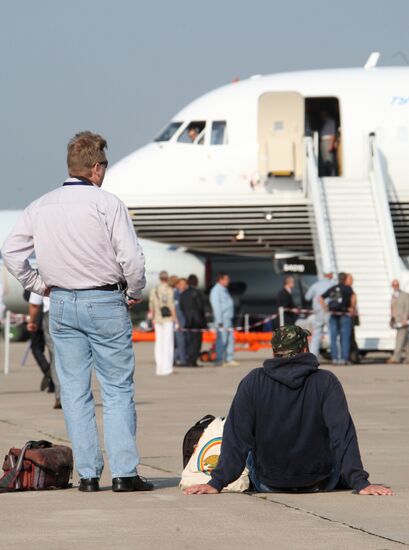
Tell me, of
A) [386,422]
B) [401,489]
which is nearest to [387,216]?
[386,422]

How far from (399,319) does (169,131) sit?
7.88 metres

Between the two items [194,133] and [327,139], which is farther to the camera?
[194,133]

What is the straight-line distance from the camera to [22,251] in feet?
27.3

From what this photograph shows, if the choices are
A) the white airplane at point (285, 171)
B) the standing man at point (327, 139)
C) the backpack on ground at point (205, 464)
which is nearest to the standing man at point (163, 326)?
the white airplane at point (285, 171)

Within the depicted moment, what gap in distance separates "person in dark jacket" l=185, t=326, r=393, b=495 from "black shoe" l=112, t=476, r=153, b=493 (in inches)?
→ 12.8

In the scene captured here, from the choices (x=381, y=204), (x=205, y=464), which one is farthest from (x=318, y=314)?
(x=205, y=464)

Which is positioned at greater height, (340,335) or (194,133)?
(194,133)

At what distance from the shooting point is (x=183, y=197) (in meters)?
30.4

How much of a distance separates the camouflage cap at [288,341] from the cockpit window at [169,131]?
23351 mm

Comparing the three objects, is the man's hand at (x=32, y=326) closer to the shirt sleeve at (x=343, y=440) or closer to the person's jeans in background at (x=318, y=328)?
the shirt sleeve at (x=343, y=440)

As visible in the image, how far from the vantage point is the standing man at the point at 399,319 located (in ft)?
84.1

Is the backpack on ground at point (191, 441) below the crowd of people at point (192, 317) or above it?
below

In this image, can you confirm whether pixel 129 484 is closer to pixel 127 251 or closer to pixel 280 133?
pixel 127 251

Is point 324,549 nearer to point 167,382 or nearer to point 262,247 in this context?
point 167,382
